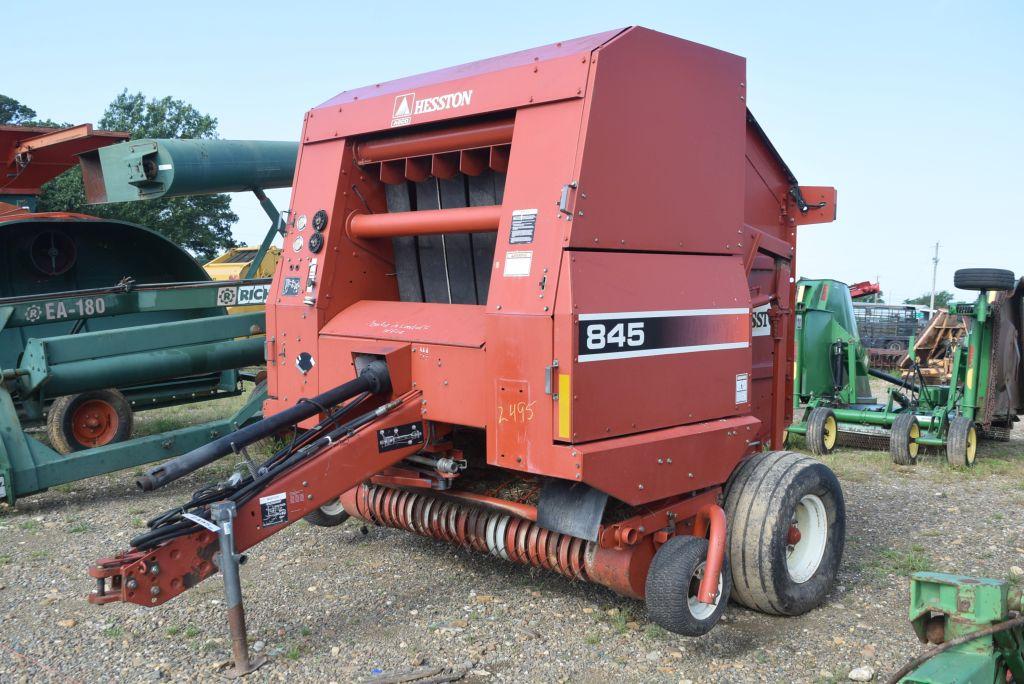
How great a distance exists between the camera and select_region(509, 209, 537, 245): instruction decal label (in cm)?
378

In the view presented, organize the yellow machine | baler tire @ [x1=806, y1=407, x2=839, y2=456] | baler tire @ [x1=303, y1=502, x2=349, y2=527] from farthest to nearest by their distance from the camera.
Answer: the yellow machine → baler tire @ [x1=806, y1=407, x2=839, y2=456] → baler tire @ [x1=303, y1=502, x2=349, y2=527]

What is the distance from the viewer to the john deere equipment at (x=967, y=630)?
2.70 meters

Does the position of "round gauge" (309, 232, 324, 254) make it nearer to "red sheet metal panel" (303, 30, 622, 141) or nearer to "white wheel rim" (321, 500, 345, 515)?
"red sheet metal panel" (303, 30, 622, 141)

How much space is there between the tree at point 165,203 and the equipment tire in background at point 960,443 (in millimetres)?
24286

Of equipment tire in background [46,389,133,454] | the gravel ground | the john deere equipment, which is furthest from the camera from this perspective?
equipment tire in background [46,389,133,454]

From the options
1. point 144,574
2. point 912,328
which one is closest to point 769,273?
point 144,574

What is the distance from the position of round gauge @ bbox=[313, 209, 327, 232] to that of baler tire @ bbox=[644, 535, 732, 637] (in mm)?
2500

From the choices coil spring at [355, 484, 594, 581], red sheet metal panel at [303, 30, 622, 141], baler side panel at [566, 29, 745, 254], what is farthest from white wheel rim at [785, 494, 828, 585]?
red sheet metal panel at [303, 30, 622, 141]

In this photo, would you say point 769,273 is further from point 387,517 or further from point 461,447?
point 387,517

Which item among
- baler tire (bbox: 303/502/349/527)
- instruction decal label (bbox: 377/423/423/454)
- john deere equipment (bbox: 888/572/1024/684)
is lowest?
baler tire (bbox: 303/502/349/527)

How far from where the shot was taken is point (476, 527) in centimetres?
452

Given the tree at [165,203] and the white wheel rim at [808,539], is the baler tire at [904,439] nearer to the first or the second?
the white wheel rim at [808,539]

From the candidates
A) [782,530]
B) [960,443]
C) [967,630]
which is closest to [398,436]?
[782,530]

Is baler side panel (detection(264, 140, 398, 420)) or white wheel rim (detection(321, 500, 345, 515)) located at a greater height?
baler side panel (detection(264, 140, 398, 420))
